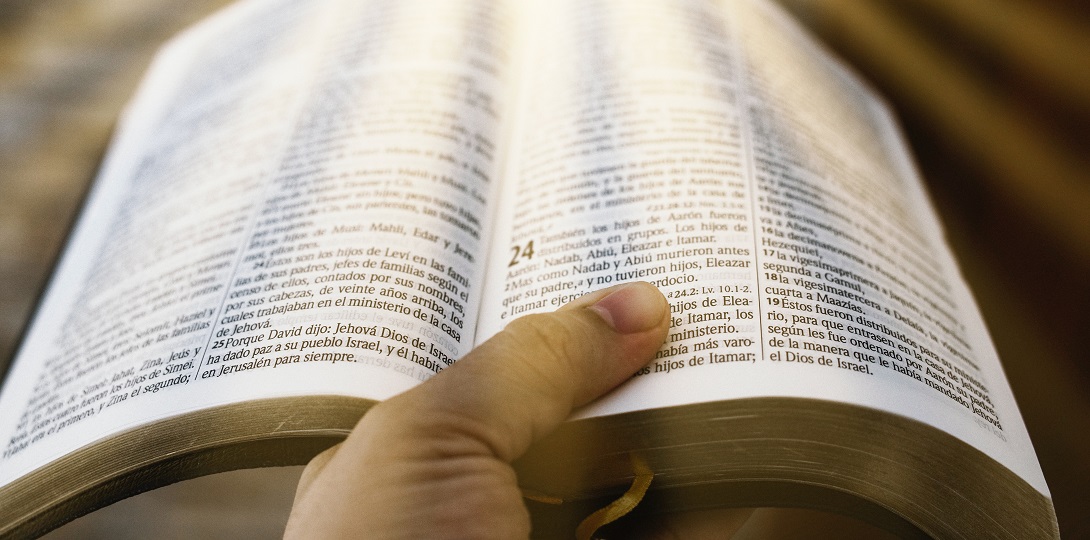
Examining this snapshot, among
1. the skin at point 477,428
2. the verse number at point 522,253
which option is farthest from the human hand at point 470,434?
the verse number at point 522,253

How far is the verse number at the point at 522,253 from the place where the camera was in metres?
0.60

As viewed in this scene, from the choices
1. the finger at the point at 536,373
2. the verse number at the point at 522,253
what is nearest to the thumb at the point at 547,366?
the finger at the point at 536,373

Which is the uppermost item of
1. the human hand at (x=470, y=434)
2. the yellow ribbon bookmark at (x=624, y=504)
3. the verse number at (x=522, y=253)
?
the verse number at (x=522, y=253)

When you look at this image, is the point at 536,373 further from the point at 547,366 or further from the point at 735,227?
the point at 735,227

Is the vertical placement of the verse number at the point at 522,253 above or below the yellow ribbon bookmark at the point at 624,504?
above

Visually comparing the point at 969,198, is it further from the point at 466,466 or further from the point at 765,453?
the point at 466,466

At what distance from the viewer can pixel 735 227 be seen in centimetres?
58

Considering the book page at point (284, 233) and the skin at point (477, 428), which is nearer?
the skin at point (477, 428)

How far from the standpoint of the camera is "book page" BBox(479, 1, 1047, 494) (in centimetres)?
50

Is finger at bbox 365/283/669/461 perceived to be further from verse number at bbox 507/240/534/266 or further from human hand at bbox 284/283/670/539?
verse number at bbox 507/240/534/266

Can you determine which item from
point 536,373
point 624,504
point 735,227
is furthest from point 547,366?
point 735,227

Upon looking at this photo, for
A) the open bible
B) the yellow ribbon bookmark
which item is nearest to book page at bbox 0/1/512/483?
the open bible

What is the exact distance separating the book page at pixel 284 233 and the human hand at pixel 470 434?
0.23 feet

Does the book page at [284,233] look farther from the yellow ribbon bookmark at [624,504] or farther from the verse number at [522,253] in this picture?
the yellow ribbon bookmark at [624,504]
